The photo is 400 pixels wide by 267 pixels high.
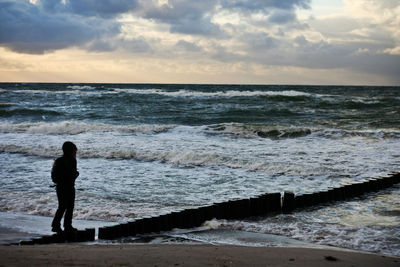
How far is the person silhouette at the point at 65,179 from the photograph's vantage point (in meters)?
5.62

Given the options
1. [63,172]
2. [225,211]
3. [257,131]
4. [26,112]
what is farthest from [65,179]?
[26,112]

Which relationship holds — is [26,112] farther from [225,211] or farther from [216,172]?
[225,211]

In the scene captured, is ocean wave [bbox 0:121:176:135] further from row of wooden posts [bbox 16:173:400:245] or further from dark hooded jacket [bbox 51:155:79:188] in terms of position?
dark hooded jacket [bbox 51:155:79:188]

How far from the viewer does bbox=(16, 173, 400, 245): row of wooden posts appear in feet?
18.5

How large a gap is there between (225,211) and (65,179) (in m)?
2.66

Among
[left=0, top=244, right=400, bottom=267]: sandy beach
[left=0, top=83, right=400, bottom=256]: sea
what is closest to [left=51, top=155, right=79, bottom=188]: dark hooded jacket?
[left=0, top=244, right=400, bottom=267]: sandy beach

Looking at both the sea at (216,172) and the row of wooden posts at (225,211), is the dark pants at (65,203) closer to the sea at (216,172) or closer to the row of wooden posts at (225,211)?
the row of wooden posts at (225,211)

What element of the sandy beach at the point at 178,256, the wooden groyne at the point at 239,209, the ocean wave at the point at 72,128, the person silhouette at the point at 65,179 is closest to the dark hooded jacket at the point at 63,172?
the person silhouette at the point at 65,179

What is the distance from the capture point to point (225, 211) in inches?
265

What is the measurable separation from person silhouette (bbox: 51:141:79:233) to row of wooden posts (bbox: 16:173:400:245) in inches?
14.5

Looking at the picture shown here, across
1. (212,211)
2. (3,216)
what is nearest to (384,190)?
(212,211)

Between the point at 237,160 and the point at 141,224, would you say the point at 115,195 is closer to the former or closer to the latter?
the point at 141,224

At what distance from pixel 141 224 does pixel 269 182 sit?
188 inches

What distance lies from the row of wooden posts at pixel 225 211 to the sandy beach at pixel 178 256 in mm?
605
